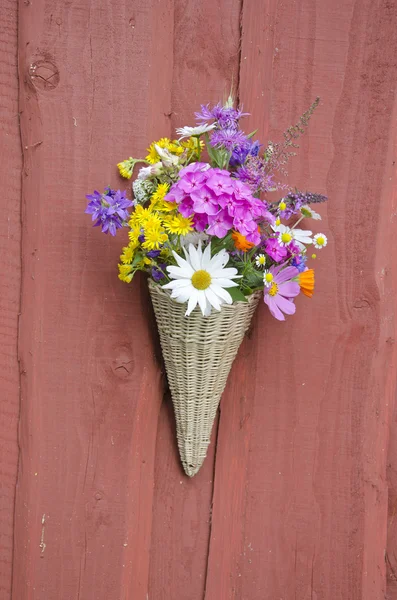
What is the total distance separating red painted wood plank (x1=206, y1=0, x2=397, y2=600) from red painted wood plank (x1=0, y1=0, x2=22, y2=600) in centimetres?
44

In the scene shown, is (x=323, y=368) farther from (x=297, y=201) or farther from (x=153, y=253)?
(x=153, y=253)

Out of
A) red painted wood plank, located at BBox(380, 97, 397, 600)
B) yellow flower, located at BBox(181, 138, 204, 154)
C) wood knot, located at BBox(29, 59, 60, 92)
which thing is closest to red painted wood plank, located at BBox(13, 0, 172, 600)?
wood knot, located at BBox(29, 59, 60, 92)

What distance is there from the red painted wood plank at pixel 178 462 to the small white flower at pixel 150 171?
0.54 ft

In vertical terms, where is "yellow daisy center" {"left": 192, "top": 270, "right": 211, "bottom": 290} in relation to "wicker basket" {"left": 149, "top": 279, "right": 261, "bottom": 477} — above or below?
above

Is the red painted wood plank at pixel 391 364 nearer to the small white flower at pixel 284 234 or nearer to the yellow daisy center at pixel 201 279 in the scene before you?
the small white flower at pixel 284 234

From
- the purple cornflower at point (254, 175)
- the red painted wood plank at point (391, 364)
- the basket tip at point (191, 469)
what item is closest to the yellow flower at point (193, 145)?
the purple cornflower at point (254, 175)

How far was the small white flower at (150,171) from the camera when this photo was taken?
140cm

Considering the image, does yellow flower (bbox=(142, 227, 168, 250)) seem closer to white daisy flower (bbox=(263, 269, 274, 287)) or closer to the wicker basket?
the wicker basket

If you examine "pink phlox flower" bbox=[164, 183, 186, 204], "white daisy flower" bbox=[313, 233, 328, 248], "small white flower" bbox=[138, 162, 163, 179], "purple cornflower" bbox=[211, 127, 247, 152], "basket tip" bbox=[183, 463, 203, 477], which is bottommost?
"basket tip" bbox=[183, 463, 203, 477]

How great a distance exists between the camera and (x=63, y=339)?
1506 millimetres

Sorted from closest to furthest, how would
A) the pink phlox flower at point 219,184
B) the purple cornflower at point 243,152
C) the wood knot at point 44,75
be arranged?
1. the pink phlox flower at point 219,184
2. the purple cornflower at point 243,152
3. the wood knot at point 44,75

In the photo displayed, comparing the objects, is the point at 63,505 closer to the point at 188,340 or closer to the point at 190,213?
the point at 188,340

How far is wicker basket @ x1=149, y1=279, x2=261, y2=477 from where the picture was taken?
1350 millimetres

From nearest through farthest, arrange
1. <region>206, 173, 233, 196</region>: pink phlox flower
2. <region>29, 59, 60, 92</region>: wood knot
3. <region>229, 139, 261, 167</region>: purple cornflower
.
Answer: <region>206, 173, 233, 196</region>: pink phlox flower → <region>229, 139, 261, 167</region>: purple cornflower → <region>29, 59, 60, 92</region>: wood knot
